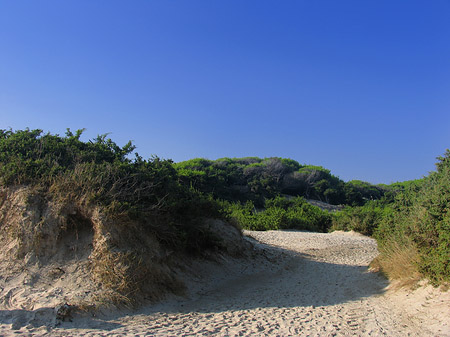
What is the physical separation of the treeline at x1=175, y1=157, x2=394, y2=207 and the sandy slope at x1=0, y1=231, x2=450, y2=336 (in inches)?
877

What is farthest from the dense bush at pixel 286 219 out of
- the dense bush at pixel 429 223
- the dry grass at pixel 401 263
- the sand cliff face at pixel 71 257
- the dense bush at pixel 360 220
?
the sand cliff face at pixel 71 257

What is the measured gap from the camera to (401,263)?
8.46 meters

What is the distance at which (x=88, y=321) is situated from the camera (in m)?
5.78

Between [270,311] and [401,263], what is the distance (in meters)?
3.76

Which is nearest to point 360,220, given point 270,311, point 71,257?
point 270,311

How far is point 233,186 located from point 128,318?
99.6 feet

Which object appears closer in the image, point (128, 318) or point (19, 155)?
point (128, 318)

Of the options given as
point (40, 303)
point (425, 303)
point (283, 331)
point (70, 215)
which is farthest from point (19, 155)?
point (425, 303)

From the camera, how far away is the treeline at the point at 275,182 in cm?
3428

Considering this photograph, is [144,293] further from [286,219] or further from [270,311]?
[286,219]

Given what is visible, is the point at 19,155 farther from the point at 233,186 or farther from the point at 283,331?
the point at 233,186

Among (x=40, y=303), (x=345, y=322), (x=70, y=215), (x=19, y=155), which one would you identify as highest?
(x=19, y=155)

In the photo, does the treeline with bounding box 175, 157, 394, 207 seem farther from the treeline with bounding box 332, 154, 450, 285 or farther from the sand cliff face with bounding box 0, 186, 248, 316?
the sand cliff face with bounding box 0, 186, 248, 316

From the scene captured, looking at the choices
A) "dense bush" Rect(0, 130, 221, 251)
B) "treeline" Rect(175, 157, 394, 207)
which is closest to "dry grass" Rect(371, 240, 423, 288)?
"dense bush" Rect(0, 130, 221, 251)
